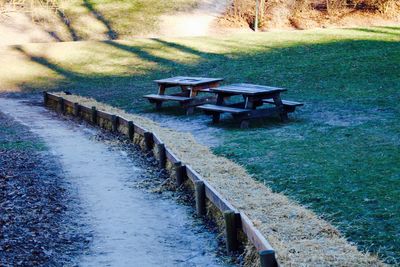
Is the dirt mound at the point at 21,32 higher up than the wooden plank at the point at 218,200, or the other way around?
the dirt mound at the point at 21,32

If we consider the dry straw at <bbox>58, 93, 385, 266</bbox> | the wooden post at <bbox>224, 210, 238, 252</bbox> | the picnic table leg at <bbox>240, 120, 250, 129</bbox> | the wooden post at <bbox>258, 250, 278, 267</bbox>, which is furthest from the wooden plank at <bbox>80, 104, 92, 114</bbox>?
the wooden post at <bbox>258, 250, 278, 267</bbox>

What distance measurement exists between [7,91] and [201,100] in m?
10.2

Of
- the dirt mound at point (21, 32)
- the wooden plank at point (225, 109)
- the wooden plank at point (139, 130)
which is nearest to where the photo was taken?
the wooden plank at point (139, 130)

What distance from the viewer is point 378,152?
11484 millimetres

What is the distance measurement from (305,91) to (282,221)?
1357 centimetres

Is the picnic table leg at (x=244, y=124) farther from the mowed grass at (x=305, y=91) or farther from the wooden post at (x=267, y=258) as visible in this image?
the wooden post at (x=267, y=258)

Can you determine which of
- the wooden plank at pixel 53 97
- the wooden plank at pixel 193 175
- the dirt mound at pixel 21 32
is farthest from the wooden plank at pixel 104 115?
the dirt mound at pixel 21 32

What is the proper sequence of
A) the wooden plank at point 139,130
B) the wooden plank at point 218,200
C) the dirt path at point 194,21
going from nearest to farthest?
the wooden plank at point 218,200 → the wooden plank at point 139,130 → the dirt path at point 194,21

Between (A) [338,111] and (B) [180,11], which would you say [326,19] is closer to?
(B) [180,11]

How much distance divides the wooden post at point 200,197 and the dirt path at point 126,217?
7.6 inches

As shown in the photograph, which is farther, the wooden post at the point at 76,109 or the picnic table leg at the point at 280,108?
the wooden post at the point at 76,109

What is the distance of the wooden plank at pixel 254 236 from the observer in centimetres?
617

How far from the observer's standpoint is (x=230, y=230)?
7.21 meters

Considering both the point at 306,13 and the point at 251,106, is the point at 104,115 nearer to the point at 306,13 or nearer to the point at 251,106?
the point at 251,106
